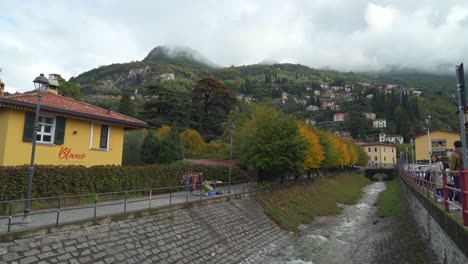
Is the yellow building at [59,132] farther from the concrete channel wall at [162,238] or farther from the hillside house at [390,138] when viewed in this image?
the hillside house at [390,138]

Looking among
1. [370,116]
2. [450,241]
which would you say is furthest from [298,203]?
[370,116]

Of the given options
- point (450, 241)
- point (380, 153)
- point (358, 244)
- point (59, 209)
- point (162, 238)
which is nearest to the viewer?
point (450, 241)

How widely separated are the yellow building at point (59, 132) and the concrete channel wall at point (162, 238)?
7615 mm

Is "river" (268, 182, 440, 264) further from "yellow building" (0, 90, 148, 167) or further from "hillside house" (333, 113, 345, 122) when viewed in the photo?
"hillside house" (333, 113, 345, 122)

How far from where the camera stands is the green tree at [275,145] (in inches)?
1088

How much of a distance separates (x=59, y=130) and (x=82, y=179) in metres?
3.26

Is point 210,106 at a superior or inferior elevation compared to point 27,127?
superior

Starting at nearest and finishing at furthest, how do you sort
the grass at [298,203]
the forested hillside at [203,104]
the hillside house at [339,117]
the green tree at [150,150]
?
the grass at [298,203]
the green tree at [150,150]
the forested hillside at [203,104]
the hillside house at [339,117]

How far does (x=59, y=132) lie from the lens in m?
18.0

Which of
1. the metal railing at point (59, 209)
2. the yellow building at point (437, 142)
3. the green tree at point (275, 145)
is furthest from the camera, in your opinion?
the yellow building at point (437, 142)

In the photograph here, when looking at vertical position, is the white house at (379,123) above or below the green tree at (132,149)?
above

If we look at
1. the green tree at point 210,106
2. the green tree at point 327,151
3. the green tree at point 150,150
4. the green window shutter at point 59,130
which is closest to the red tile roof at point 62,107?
the green window shutter at point 59,130

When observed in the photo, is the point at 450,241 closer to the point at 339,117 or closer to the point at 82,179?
the point at 82,179

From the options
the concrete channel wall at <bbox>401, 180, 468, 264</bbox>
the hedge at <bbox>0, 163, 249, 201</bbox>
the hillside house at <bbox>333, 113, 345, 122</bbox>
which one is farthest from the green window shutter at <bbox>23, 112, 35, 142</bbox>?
the hillside house at <bbox>333, 113, 345, 122</bbox>
